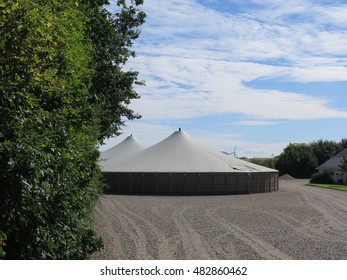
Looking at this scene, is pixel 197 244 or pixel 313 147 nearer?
pixel 197 244

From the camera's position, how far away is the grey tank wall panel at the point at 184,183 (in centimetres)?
3712

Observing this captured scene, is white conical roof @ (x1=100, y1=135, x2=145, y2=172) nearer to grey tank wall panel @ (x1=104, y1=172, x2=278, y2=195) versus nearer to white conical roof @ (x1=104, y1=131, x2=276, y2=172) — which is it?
white conical roof @ (x1=104, y1=131, x2=276, y2=172)

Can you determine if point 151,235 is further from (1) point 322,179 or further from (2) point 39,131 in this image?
(1) point 322,179

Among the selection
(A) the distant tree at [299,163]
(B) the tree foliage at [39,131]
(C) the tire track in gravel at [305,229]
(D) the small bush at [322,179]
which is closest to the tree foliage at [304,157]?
(A) the distant tree at [299,163]

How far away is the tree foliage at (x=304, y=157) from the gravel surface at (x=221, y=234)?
57.4m

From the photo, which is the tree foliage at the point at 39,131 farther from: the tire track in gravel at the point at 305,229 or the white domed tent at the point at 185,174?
the white domed tent at the point at 185,174

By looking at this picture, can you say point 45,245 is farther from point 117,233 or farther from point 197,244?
point 117,233

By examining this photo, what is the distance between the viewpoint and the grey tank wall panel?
122 feet

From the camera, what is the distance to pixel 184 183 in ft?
122

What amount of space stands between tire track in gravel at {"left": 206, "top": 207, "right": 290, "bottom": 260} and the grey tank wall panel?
18.5 meters

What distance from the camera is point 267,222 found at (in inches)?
711

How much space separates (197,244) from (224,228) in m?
3.76

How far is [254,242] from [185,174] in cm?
2415
